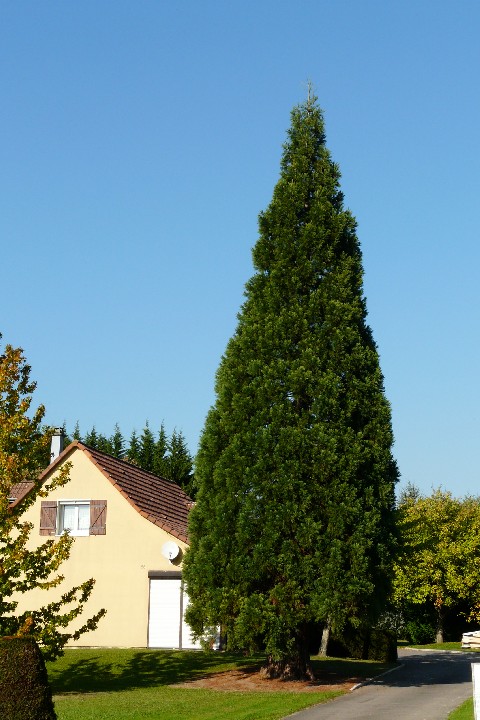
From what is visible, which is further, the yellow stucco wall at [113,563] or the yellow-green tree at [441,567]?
the yellow-green tree at [441,567]

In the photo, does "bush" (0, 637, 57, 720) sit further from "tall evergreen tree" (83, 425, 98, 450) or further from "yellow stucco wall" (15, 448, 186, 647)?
"tall evergreen tree" (83, 425, 98, 450)

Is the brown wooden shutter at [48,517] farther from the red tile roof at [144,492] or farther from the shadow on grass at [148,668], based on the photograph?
the shadow on grass at [148,668]

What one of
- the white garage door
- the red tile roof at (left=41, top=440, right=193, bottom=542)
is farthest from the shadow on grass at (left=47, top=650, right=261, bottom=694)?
the red tile roof at (left=41, top=440, right=193, bottom=542)

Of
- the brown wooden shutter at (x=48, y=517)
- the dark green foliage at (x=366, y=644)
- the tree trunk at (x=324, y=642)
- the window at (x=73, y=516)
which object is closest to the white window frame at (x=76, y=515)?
the window at (x=73, y=516)

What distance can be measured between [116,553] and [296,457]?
12.2 m

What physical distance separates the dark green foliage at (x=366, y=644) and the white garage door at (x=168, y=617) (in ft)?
17.4

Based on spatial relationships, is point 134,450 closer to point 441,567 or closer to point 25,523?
point 441,567

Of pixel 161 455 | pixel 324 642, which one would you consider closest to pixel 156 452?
pixel 161 455

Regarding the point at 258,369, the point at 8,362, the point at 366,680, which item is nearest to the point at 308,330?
the point at 258,369

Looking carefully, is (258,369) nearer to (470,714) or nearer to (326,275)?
(326,275)

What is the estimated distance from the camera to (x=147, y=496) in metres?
33.5

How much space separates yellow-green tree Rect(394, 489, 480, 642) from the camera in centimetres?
4306

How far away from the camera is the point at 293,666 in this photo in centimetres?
2209

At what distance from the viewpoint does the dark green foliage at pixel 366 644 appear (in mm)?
30203
